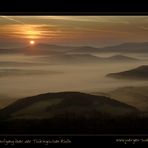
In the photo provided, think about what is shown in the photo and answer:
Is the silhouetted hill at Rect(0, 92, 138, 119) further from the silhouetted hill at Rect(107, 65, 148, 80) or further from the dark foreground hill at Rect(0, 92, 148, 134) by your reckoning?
the silhouetted hill at Rect(107, 65, 148, 80)

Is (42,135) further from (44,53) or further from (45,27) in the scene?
(45,27)

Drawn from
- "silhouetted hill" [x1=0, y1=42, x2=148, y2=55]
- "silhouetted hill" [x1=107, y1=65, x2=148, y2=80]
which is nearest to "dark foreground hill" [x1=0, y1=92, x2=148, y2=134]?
"silhouetted hill" [x1=107, y1=65, x2=148, y2=80]

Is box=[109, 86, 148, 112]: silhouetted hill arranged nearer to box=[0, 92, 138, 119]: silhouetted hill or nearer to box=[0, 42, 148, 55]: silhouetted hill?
box=[0, 92, 138, 119]: silhouetted hill

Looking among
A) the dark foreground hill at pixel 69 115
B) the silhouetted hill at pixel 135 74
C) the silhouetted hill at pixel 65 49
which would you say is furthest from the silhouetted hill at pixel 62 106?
the silhouetted hill at pixel 65 49

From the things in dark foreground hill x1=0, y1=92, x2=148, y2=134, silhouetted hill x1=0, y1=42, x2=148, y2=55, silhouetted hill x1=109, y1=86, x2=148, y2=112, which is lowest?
dark foreground hill x1=0, y1=92, x2=148, y2=134

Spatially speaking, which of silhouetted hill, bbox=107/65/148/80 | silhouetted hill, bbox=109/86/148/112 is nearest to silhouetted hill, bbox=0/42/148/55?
silhouetted hill, bbox=107/65/148/80

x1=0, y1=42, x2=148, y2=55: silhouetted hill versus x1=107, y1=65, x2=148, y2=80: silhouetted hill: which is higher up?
x1=0, y1=42, x2=148, y2=55: silhouetted hill
